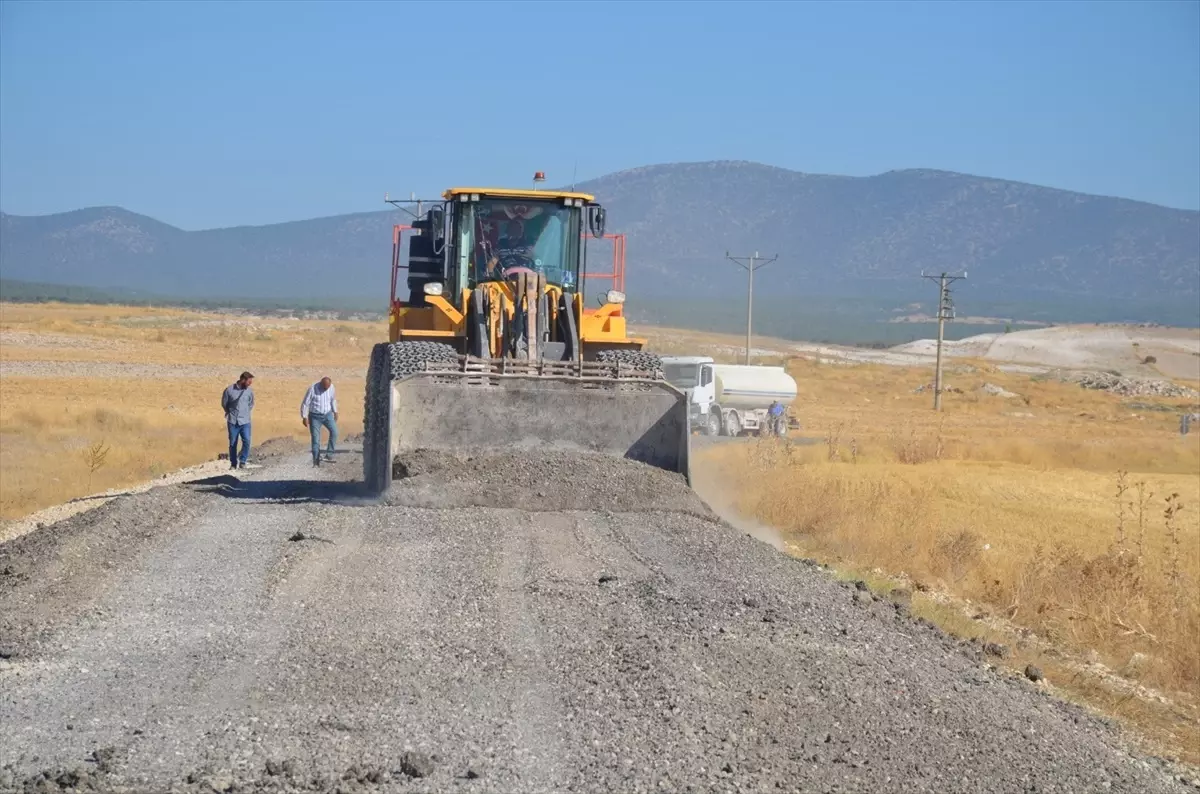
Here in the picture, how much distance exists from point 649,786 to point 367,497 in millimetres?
10298

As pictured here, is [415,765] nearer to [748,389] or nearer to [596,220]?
[596,220]

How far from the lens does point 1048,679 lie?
10.9m

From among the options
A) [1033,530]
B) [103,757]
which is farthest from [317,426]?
[103,757]

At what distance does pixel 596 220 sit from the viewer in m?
18.0

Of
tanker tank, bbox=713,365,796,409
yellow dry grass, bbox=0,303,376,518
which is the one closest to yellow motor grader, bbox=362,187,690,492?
yellow dry grass, bbox=0,303,376,518

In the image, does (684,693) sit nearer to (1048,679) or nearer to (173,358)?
(1048,679)

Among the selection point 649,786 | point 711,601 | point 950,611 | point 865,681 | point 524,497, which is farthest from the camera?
point 524,497

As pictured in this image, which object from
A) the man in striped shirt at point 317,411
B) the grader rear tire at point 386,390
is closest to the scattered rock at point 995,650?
the grader rear tire at point 386,390

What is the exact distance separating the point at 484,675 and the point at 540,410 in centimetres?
818

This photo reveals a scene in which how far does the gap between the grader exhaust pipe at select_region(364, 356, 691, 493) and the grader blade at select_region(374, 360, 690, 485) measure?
0.01 m

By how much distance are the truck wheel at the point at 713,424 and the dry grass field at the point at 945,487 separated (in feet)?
8.70

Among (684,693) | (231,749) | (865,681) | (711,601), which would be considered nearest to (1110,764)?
(865,681)

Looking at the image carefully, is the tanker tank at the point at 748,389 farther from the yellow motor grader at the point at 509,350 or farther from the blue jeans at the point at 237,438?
the yellow motor grader at the point at 509,350

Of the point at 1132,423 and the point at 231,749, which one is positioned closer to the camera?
the point at 231,749
